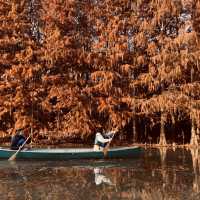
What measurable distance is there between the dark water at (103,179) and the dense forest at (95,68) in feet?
27.2

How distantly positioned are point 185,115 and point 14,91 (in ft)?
36.0

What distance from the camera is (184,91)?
32094mm

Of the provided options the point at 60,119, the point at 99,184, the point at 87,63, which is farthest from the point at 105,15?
the point at 99,184

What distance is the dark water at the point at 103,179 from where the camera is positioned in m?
15.1

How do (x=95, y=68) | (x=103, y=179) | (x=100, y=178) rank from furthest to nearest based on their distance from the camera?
(x=95, y=68), (x=100, y=178), (x=103, y=179)

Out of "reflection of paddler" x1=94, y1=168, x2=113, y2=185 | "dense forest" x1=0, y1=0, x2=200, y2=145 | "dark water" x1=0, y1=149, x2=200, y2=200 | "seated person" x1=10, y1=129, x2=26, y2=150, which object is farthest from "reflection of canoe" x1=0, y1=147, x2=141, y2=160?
"dense forest" x1=0, y1=0, x2=200, y2=145

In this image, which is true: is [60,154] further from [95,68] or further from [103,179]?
[95,68]

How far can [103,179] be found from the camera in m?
18.1

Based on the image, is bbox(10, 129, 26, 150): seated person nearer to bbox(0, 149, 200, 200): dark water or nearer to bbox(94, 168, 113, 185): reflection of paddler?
bbox(0, 149, 200, 200): dark water

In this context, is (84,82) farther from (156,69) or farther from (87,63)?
(156,69)

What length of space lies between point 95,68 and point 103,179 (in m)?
17.0

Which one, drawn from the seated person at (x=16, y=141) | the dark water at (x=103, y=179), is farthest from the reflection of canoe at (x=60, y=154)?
the seated person at (x=16, y=141)

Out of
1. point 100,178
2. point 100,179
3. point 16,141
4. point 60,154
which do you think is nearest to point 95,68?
point 16,141

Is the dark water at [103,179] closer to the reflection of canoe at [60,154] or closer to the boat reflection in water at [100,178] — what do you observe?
the boat reflection in water at [100,178]
